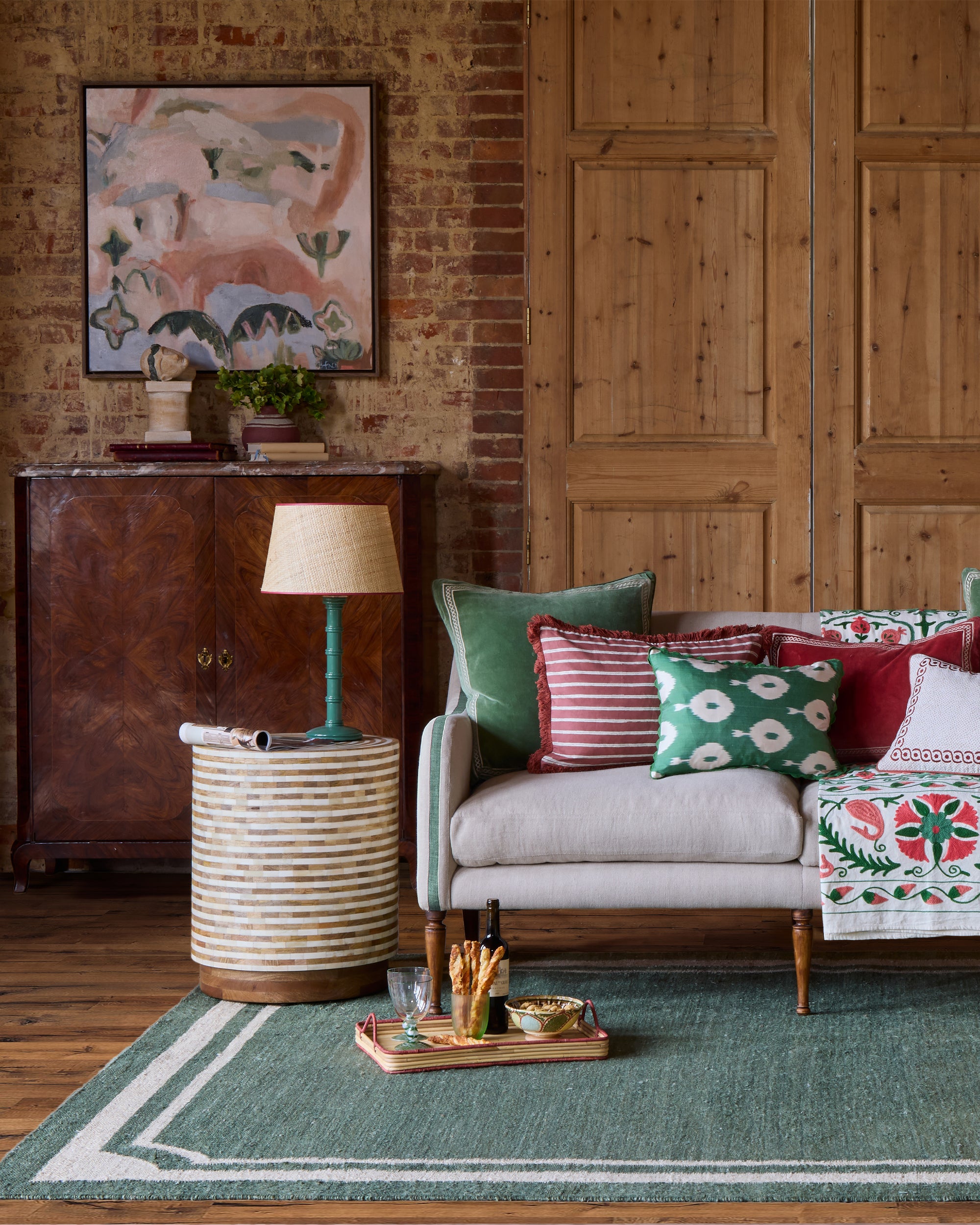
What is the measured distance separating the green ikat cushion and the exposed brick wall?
61.1 inches

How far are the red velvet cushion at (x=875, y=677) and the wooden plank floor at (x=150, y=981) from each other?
0.59 meters

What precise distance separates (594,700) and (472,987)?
864 mm

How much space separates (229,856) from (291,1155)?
36.7 inches

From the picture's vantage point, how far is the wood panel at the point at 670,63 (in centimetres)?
455

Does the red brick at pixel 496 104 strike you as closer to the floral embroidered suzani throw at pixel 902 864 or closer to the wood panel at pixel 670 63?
the wood panel at pixel 670 63

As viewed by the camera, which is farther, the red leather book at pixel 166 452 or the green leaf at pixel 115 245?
the green leaf at pixel 115 245

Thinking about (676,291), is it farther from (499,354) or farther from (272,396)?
(272,396)

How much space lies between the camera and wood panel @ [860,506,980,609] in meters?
4.55

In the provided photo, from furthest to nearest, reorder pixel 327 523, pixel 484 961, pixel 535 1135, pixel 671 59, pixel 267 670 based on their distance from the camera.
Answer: pixel 671 59, pixel 267 670, pixel 327 523, pixel 484 961, pixel 535 1135

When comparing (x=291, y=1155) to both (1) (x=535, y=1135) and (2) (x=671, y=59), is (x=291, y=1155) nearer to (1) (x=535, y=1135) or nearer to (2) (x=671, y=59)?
(1) (x=535, y=1135)

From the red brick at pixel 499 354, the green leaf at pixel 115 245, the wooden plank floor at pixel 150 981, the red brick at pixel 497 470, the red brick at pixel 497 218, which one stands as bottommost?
the wooden plank floor at pixel 150 981

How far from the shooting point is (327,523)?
330 centimetres

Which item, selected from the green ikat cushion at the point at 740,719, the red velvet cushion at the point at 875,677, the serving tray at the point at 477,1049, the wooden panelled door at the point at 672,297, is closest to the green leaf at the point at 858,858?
the green ikat cushion at the point at 740,719

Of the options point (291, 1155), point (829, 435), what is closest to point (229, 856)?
point (291, 1155)
